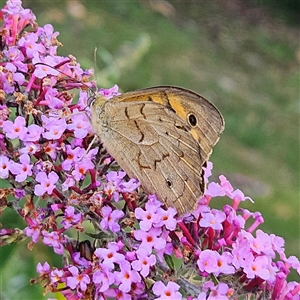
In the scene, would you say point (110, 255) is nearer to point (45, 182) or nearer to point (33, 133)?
point (45, 182)

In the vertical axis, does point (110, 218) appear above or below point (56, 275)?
above

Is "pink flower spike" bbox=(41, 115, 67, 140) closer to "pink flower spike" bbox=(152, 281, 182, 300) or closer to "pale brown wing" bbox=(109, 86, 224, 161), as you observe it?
"pale brown wing" bbox=(109, 86, 224, 161)

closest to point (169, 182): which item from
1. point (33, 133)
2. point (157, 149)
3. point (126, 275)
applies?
point (157, 149)

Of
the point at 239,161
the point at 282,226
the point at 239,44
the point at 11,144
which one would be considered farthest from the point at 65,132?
the point at 239,44

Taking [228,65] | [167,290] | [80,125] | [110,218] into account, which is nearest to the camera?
[167,290]

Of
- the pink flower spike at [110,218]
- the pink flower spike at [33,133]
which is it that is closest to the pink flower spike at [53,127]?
the pink flower spike at [33,133]

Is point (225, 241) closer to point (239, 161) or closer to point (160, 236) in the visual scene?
point (160, 236)
